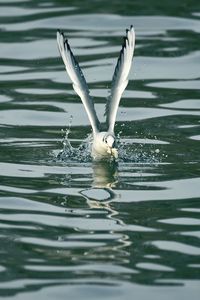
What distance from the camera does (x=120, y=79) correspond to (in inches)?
535

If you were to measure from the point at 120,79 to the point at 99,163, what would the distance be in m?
0.93

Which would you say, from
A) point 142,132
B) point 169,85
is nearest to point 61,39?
point 142,132

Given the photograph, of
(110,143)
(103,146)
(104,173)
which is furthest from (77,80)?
(104,173)

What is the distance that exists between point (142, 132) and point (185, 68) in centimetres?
308

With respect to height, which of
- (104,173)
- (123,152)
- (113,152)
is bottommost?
(104,173)

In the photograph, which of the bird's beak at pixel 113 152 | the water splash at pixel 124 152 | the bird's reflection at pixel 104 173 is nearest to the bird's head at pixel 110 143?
the bird's beak at pixel 113 152

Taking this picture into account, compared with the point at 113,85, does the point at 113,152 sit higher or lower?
lower

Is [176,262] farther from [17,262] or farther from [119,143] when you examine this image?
[119,143]

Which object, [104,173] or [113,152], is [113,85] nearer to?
[113,152]

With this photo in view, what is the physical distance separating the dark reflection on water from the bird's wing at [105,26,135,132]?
540mm

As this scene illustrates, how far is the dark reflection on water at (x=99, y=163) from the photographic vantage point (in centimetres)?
1001

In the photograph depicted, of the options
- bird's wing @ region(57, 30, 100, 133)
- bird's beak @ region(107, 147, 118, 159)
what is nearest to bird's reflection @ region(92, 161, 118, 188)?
bird's beak @ region(107, 147, 118, 159)

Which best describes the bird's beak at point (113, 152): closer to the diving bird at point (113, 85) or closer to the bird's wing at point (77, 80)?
the diving bird at point (113, 85)

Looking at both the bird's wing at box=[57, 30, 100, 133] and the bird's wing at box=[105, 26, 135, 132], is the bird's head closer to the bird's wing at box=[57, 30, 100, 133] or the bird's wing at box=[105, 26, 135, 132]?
the bird's wing at box=[105, 26, 135, 132]
